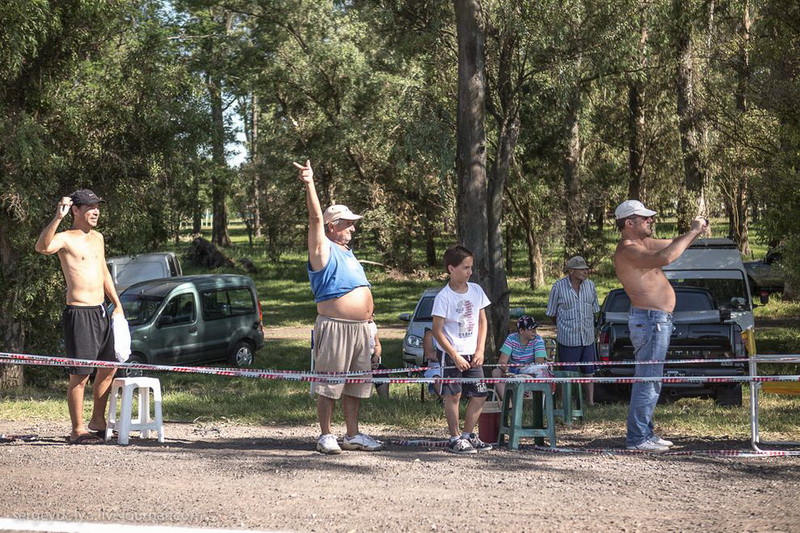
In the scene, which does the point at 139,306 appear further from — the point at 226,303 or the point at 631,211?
the point at 631,211

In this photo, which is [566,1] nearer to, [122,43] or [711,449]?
[122,43]

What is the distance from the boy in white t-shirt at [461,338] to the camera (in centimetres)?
848

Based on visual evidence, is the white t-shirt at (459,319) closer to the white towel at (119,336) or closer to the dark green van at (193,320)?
the white towel at (119,336)

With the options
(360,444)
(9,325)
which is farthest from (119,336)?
(9,325)

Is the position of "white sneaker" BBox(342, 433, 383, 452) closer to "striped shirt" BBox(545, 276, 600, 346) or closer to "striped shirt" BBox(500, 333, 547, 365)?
"striped shirt" BBox(500, 333, 547, 365)

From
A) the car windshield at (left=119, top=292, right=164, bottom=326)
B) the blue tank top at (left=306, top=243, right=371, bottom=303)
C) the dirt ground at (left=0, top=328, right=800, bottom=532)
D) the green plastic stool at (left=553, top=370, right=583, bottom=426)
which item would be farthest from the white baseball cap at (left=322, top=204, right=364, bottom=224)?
the car windshield at (left=119, top=292, right=164, bottom=326)

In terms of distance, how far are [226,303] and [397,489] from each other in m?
14.3

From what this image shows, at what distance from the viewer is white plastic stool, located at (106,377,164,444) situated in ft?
29.4

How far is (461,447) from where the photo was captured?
8406 mm

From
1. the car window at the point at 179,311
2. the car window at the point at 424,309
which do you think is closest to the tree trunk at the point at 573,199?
the car window at the point at 424,309

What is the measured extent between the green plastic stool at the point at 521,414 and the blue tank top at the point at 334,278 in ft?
5.46

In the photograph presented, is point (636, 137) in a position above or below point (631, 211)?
above

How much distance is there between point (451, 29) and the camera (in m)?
20.6

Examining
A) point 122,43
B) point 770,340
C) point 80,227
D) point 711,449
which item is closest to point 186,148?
point 122,43
